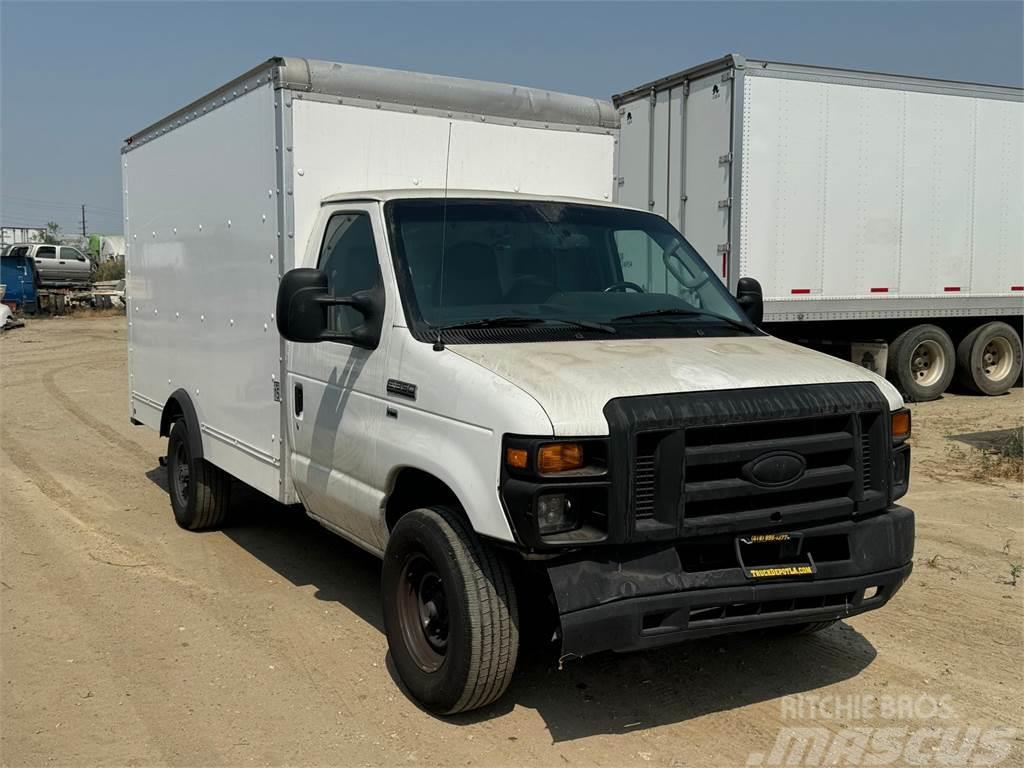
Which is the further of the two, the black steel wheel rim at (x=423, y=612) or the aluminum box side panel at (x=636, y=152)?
the aluminum box side panel at (x=636, y=152)

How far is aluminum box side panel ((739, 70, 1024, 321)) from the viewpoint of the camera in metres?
12.2

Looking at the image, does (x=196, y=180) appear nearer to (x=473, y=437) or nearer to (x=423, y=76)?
(x=423, y=76)

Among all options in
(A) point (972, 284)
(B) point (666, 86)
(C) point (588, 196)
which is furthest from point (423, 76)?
(A) point (972, 284)

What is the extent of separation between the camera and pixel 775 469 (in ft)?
13.4

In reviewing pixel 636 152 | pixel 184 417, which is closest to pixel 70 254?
pixel 636 152

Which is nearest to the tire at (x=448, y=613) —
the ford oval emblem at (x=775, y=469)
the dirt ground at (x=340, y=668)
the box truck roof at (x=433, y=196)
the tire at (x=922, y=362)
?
the dirt ground at (x=340, y=668)

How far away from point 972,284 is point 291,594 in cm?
1137

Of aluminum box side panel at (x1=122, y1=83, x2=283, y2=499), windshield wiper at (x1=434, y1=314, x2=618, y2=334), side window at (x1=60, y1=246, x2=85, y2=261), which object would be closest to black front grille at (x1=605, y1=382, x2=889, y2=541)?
windshield wiper at (x1=434, y1=314, x2=618, y2=334)

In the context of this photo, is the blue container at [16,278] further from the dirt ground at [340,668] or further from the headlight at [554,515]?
the headlight at [554,515]

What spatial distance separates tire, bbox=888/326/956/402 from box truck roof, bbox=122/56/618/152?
333 inches

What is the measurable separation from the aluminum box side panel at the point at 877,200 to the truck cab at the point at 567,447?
7317 mm

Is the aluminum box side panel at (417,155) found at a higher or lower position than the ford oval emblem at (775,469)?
higher

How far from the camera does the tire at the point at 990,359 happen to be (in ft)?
47.9

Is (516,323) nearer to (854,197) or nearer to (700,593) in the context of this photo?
(700,593)
